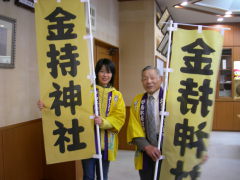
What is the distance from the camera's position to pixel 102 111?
5.96 feet

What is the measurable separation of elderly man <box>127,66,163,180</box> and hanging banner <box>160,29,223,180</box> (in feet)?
0.30

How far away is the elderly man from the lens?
164cm

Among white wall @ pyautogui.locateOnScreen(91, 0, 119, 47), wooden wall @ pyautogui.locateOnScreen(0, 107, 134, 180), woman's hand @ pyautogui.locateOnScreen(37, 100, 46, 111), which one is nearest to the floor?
wooden wall @ pyautogui.locateOnScreen(0, 107, 134, 180)

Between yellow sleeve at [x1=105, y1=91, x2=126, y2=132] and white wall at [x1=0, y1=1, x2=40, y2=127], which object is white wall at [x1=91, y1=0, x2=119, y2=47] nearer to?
white wall at [x1=0, y1=1, x2=40, y2=127]

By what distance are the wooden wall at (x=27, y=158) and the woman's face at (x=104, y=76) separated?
880 millimetres

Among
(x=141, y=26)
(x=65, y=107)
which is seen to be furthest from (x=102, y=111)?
(x=141, y=26)

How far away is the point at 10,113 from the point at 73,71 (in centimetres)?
80

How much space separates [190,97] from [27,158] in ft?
5.17

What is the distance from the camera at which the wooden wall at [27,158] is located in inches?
80.6

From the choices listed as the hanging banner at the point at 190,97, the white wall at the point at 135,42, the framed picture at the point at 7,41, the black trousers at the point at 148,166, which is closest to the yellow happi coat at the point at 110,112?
the black trousers at the point at 148,166

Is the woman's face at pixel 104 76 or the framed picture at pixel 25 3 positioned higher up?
the framed picture at pixel 25 3

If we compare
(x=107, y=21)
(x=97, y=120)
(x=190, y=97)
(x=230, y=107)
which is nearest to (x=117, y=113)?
(x=97, y=120)

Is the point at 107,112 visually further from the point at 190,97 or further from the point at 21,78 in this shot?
the point at 21,78

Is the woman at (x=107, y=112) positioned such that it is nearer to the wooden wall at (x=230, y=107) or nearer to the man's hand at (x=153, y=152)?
the man's hand at (x=153, y=152)
